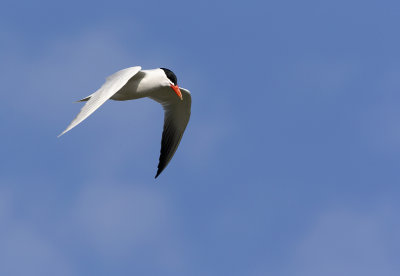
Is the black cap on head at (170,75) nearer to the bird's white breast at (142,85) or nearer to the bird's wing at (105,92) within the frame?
the bird's white breast at (142,85)

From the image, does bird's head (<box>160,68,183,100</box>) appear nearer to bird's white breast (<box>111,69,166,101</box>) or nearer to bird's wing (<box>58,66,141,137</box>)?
bird's white breast (<box>111,69,166,101</box>)

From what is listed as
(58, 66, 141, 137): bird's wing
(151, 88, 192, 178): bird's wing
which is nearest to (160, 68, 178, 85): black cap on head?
(58, 66, 141, 137): bird's wing

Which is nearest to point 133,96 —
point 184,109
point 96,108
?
point 184,109

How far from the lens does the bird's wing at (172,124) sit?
15.9 metres

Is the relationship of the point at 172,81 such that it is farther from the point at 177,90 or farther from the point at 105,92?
the point at 105,92

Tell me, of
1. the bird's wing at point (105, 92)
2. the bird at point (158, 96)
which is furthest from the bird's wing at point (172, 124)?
the bird's wing at point (105, 92)

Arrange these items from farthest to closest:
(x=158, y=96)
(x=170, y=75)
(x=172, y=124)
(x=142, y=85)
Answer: (x=172, y=124)
(x=158, y=96)
(x=170, y=75)
(x=142, y=85)

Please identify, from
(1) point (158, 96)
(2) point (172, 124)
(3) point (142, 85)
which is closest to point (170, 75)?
(3) point (142, 85)

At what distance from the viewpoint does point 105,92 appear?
12.7 metres

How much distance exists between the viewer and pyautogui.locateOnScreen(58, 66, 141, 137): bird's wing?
38.7 feet

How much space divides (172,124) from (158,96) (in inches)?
30.6

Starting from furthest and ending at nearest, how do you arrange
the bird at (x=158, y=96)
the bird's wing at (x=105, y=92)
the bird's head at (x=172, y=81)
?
the bird's head at (x=172, y=81), the bird at (x=158, y=96), the bird's wing at (x=105, y=92)

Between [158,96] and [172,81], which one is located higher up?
[172,81]

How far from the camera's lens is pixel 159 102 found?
1605 centimetres
